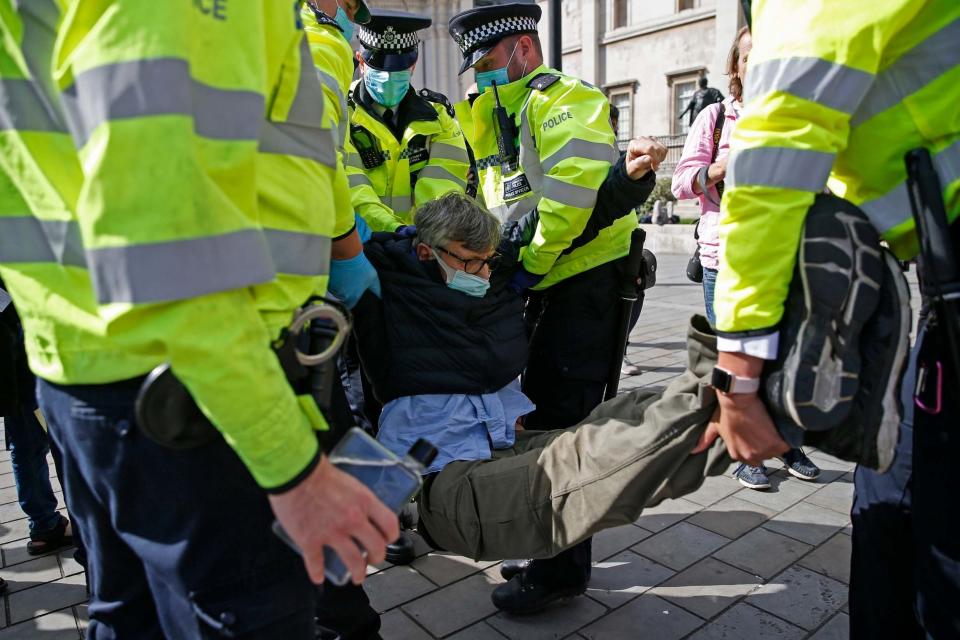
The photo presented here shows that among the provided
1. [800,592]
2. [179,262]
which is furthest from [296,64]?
[800,592]

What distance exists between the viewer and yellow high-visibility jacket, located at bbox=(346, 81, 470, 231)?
3.07 metres

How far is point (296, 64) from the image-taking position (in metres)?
1.18

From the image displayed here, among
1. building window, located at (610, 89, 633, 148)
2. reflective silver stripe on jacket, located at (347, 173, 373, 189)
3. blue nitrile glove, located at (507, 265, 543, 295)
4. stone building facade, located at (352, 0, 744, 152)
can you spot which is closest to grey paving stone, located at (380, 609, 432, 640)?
blue nitrile glove, located at (507, 265, 543, 295)

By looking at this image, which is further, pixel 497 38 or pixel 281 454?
pixel 497 38

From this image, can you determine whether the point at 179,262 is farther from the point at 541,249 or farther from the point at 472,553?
the point at 541,249

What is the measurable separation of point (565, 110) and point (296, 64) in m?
1.64

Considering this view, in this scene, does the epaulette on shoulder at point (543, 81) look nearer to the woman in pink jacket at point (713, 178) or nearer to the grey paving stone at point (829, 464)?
the woman in pink jacket at point (713, 178)

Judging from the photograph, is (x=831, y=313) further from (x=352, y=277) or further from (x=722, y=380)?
(x=352, y=277)

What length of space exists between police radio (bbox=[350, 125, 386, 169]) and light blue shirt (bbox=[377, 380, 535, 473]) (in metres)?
1.32

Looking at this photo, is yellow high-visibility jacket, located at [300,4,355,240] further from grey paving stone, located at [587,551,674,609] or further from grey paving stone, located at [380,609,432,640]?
grey paving stone, located at [587,551,674,609]

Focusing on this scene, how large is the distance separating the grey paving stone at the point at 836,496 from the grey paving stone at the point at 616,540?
89cm

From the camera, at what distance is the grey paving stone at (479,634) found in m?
2.34

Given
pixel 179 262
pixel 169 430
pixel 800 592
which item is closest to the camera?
pixel 179 262

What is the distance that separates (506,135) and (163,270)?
7.16 ft
